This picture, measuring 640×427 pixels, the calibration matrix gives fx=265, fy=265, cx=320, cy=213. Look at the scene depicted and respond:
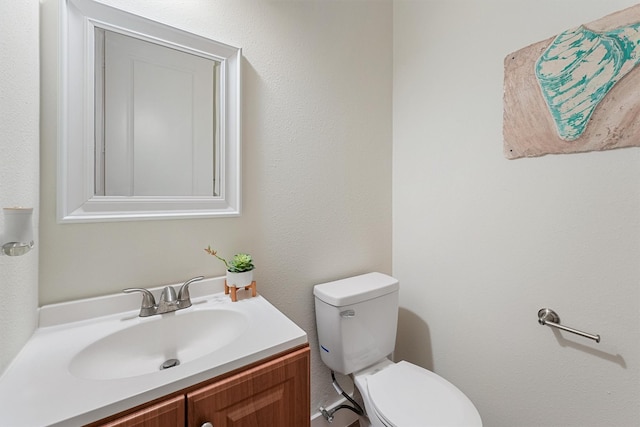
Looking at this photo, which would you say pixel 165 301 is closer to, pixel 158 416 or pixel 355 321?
Result: pixel 158 416

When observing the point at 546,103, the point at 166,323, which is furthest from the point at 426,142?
the point at 166,323

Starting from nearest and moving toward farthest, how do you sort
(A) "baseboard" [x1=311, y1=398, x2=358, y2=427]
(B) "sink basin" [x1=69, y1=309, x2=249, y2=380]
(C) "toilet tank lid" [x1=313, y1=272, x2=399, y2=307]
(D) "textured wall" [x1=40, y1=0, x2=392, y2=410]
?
(B) "sink basin" [x1=69, y1=309, x2=249, y2=380] → (D) "textured wall" [x1=40, y1=0, x2=392, y2=410] → (C) "toilet tank lid" [x1=313, y1=272, x2=399, y2=307] → (A) "baseboard" [x1=311, y1=398, x2=358, y2=427]

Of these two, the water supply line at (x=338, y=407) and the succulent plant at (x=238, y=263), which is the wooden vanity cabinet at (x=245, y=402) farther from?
the water supply line at (x=338, y=407)

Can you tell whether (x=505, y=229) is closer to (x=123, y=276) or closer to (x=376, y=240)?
(x=376, y=240)

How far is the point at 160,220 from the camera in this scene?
0.97 meters

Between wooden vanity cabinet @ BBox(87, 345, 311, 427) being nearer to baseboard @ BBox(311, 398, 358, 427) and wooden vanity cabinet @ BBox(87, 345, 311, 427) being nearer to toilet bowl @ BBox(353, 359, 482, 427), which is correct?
toilet bowl @ BBox(353, 359, 482, 427)

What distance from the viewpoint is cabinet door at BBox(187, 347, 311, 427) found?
2.01ft

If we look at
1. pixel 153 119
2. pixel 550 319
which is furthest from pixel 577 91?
pixel 153 119

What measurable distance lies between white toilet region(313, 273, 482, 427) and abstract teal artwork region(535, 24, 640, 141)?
3.12ft

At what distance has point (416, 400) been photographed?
103 centimetres

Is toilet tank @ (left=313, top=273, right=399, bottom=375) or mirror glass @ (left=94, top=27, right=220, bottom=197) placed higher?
mirror glass @ (left=94, top=27, right=220, bottom=197)

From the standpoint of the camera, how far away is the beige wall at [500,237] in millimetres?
892

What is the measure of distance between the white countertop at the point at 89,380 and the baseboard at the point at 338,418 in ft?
2.61

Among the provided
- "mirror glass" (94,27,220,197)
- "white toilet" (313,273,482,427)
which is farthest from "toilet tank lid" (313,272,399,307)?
"mirror glass" (94,27,220,197)
